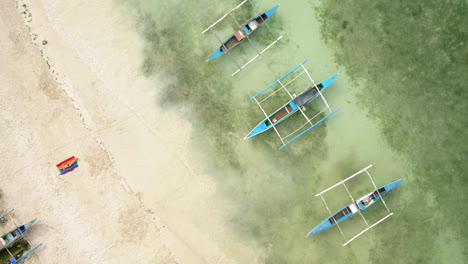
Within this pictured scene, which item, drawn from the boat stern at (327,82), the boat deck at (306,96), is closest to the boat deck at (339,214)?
the boat deck at (306,96)

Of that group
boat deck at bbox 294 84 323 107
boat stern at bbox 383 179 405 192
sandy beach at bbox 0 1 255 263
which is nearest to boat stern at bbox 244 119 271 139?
boat deck at bbox 294 84 323 107

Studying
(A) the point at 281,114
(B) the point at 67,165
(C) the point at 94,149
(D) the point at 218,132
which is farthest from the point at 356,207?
(B) the point at 67,165

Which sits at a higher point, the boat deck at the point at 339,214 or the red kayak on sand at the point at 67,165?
the red kayak on sand at the point at 67,165

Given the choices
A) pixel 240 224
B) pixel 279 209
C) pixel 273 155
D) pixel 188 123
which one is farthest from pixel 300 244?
pixel 188 123

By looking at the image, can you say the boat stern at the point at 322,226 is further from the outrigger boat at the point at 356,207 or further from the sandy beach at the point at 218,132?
the sandy beach at the point at 218,132

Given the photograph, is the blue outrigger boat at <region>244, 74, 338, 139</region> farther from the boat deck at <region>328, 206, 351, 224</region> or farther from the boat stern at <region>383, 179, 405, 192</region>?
the boat stern at <region>383, 179, 405, 192</region>

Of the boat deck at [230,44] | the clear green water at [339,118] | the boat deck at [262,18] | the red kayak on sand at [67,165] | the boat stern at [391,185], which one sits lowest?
the boat stern at [391,185]
